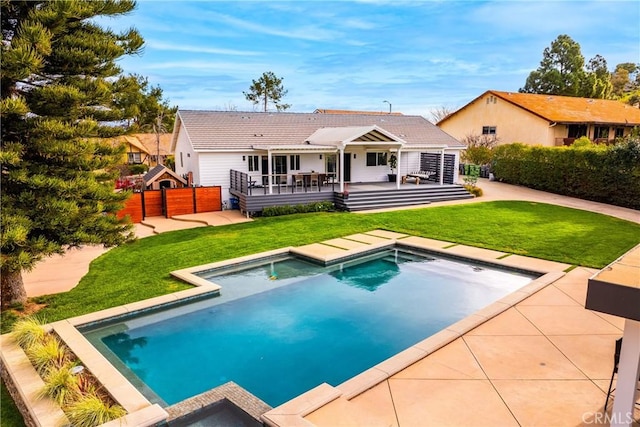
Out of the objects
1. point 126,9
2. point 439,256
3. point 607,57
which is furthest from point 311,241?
point 607,57

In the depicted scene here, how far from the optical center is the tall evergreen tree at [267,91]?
52281 mm

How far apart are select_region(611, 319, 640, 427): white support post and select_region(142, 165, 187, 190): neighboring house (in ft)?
68.0

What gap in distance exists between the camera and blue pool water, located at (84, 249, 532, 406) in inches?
278

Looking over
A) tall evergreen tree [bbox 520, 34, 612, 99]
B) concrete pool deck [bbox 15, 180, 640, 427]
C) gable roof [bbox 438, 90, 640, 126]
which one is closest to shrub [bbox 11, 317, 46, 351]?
concrete pool deck [bbox 15, 180, 640, 427]

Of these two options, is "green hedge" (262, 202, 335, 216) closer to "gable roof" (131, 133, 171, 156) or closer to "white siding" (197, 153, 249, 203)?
"white siding" (197, 153, 249, 203)

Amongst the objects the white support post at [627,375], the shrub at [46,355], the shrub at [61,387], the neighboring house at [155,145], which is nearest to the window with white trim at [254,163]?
the shrub at [46,355]

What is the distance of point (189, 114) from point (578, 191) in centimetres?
2199

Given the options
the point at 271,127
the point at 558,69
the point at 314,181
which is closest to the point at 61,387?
the point at 314,181

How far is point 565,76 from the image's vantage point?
50.7 m

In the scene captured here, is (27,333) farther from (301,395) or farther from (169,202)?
(169,202)

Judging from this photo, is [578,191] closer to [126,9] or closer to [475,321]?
[475,321]

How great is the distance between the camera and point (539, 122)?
32312mm

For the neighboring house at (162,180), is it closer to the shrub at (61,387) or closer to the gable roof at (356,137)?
the gable roof at (356,137)

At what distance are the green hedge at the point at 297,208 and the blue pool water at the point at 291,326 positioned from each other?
6.95 metres
